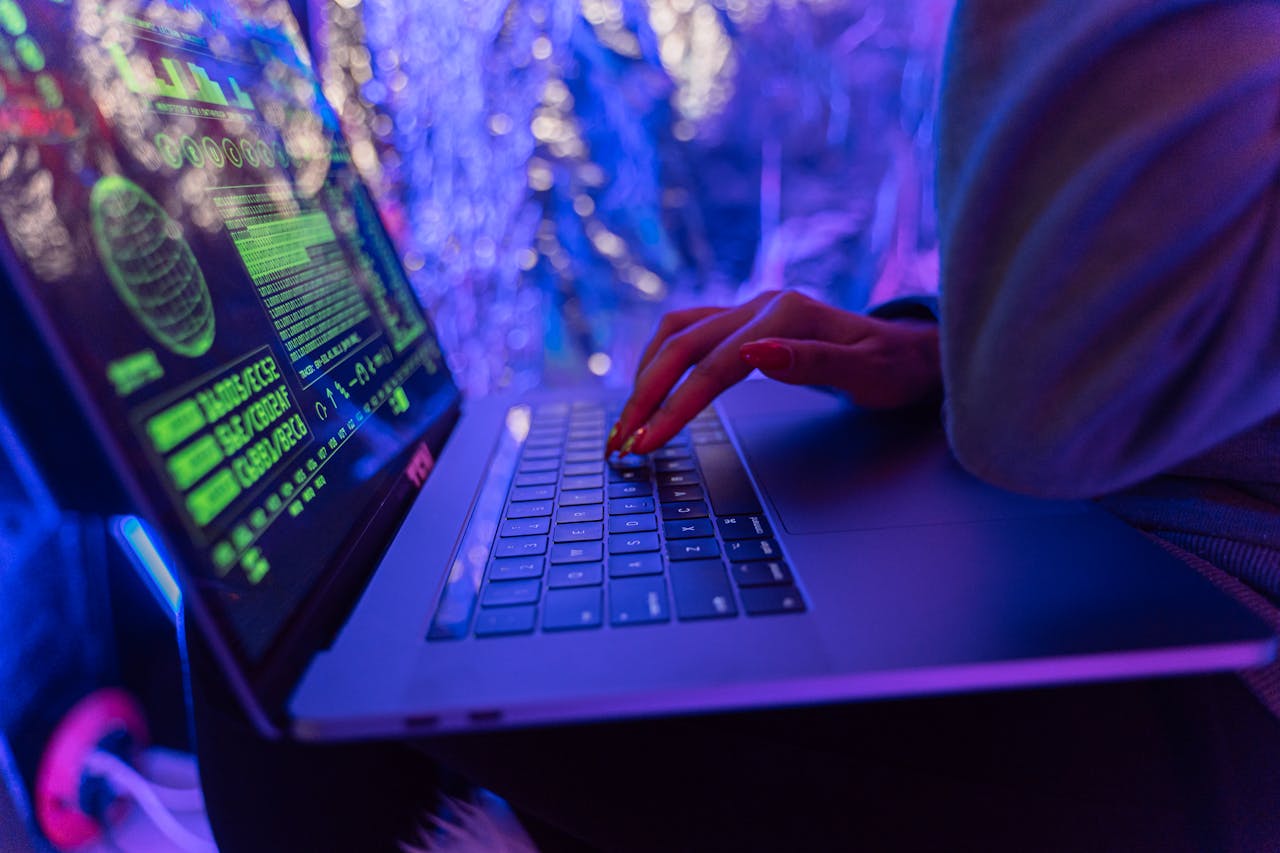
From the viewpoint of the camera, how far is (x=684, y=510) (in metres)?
0.50

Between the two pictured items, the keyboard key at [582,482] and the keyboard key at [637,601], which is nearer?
the keyboard key at [637,601]

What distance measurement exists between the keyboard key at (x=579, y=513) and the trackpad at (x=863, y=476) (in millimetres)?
129

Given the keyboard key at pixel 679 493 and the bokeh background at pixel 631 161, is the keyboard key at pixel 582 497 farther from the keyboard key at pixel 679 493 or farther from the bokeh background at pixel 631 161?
the bokeh background at pixel 631 161

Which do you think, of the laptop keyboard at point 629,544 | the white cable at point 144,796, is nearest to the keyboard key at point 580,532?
the laptop keyboard at point 629,544

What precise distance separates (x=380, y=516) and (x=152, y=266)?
0.21 m

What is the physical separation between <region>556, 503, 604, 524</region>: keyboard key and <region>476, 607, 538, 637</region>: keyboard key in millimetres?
118

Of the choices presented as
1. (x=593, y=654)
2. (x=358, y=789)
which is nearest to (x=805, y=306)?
(x=593, y=654)

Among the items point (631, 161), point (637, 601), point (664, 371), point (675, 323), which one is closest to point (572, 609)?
point (637, 601)

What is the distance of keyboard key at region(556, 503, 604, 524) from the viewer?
19.4 inches

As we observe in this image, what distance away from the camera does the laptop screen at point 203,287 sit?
0.97 feet

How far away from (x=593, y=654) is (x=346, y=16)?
3.41 feet

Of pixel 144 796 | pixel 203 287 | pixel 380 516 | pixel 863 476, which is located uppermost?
pixel 203 287

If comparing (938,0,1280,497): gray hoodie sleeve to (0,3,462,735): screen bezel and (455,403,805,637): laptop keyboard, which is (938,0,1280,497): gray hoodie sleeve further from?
(0,3,462,735): screen bezel

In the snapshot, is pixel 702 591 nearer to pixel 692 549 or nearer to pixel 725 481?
pixel 692 549
